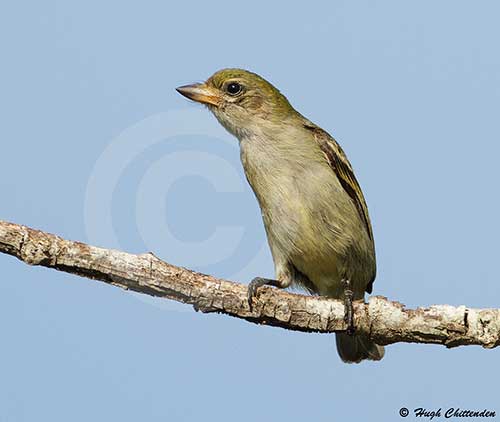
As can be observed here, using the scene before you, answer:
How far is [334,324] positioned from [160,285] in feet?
4.44

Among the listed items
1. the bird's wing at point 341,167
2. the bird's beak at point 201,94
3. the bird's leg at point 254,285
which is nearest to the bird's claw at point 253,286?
the bird's leg at point 254,285

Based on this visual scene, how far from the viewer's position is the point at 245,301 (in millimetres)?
5727

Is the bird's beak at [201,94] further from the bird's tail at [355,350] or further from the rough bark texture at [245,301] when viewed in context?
the bird's tail at [355,350]

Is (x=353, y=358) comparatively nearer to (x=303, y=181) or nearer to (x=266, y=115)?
(x=303, y=181)

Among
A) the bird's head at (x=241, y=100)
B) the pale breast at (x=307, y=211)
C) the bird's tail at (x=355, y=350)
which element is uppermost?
the bird's head at (x=241, y=100)

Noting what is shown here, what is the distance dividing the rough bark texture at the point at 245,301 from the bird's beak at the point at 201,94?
1995 mm

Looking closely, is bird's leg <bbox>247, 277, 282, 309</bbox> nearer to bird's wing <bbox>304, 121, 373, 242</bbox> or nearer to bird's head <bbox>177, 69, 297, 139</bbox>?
bird's wing <bbox>304, 121, 373, 242</bbox>

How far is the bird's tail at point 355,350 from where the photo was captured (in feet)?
23.9

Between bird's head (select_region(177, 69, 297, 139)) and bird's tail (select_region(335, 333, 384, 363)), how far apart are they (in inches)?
81.5

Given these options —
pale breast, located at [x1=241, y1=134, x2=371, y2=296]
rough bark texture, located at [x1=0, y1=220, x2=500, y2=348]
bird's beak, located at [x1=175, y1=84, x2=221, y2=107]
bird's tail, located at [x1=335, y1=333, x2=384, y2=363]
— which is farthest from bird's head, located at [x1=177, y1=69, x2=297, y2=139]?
bird's tail, located at [x1=335, y1=333, x2=384, y2=363]

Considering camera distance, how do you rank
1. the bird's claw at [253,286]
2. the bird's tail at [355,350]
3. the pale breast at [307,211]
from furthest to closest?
the bird's tail at [355,350]
the pale breast at [307,211]
the bird's claw at [253,286]

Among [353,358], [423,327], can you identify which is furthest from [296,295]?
[353,358]

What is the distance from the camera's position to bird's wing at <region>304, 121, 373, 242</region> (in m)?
6.98

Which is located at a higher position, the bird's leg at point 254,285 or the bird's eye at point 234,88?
the bird's eye at point 234,88
